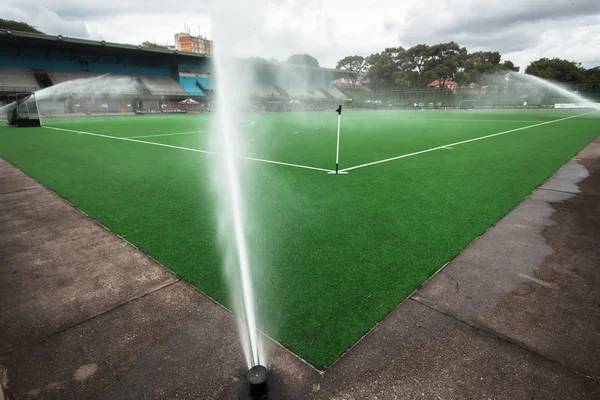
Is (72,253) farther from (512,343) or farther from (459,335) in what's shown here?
(512,343)

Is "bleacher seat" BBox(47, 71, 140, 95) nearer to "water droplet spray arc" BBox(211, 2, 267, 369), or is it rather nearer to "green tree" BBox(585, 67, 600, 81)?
"water droplet spray arc" BBox(211, 2, 267, 369)

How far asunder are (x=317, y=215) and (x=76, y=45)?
53634 mm

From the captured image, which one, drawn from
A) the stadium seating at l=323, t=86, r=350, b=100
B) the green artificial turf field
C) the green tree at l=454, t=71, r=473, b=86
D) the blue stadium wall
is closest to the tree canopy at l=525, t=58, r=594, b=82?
the green tree at l=454, t=71, r=473, b=86

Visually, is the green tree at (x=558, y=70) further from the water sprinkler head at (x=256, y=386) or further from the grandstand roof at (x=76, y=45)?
the water sprinkler head at (x=256, y=386)

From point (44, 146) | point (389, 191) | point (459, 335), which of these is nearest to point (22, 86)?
point (44, 146)

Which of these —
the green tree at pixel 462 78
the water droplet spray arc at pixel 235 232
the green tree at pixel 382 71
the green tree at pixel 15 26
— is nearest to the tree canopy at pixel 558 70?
the green tree at pixel 462 78

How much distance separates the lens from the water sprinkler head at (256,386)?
6.34 ft

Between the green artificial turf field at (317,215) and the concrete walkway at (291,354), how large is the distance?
0.22 metres

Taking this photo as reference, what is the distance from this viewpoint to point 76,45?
146 feet

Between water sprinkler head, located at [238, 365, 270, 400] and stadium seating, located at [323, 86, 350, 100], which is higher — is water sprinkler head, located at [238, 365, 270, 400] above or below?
below

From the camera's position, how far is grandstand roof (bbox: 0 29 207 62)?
39.5m

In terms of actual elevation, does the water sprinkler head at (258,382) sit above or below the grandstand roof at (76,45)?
below

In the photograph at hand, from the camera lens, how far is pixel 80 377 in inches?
Result: 87.7

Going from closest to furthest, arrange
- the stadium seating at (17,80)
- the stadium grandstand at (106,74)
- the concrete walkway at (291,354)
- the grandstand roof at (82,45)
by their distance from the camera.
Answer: the concrete walkway at (291,354)
the grandstand roof at (82,45)
the stadium seating at (17,80)
the stadium grandstand at (106,74)
